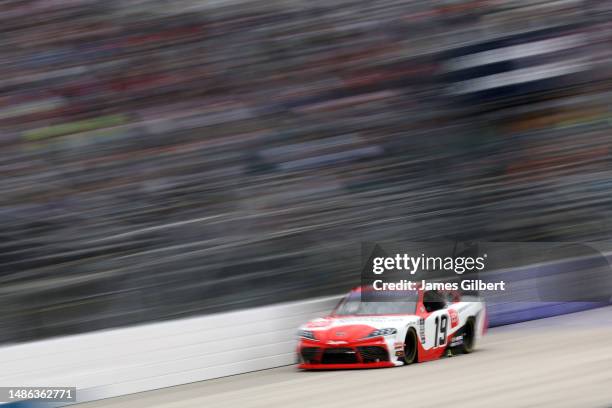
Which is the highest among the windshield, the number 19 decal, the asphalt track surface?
the windshield

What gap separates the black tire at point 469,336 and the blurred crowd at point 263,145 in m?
3.04

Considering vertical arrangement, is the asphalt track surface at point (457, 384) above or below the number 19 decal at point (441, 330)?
below

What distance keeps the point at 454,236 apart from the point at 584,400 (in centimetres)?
871

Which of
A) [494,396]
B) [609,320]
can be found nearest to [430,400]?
[494,396]

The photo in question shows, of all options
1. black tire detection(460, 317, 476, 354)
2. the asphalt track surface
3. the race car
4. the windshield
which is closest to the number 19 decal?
the race car

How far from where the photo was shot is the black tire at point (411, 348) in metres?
8.45

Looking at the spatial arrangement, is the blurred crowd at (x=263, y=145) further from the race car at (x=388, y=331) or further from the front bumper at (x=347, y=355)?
the front bumper at (x=347, y=355)

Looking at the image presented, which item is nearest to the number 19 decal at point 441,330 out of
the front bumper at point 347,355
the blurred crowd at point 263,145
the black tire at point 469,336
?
the black tire at point 469,336

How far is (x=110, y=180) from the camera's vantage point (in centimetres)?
1389

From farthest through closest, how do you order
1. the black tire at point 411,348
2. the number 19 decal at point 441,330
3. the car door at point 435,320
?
the number 19 decal at point 441,330 → the car door at point 435,320 → the black tire at point 411,348

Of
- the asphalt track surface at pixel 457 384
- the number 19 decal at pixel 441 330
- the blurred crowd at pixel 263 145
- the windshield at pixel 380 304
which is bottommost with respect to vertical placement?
the asphalt track surface at pixel 457 384

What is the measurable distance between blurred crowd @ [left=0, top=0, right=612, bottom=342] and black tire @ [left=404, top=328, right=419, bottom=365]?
3.65 m

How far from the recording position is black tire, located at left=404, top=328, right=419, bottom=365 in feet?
27.7

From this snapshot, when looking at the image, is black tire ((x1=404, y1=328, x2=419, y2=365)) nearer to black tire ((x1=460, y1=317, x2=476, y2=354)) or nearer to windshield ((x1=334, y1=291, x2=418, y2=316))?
windshield ((x1=334, y1=291, x2=418, y2=316))
